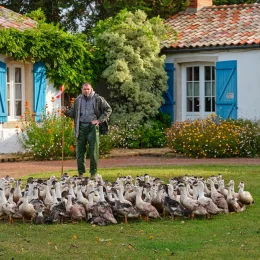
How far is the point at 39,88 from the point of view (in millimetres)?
22594

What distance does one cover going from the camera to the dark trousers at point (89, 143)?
15250 millimetres

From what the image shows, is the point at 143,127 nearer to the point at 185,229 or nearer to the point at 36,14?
the point at 36,14

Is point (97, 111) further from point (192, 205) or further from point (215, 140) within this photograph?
point (215, 140)

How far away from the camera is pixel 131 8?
90.9 feet

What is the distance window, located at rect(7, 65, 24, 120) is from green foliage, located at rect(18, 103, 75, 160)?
978 millimetres

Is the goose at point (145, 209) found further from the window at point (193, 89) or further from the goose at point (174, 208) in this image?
the window at point (193, 89)

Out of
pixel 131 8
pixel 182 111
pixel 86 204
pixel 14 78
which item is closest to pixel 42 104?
pixel 14 78

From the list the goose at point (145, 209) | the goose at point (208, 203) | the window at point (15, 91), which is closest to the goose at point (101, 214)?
the goose at point (145, 209)

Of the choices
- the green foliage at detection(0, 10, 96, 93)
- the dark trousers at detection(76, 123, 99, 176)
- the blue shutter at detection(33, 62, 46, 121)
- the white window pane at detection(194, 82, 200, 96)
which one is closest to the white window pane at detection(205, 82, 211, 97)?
the white window pane at detection(194, 82, 200, 96)

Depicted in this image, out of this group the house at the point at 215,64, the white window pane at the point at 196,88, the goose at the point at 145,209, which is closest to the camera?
the goose at the point at 145,209

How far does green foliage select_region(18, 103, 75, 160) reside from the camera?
2069 centimetres

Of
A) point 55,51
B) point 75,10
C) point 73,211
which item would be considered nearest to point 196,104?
point 55,51

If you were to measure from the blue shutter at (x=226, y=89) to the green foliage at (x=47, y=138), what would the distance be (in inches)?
194

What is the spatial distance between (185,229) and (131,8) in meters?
18.5
